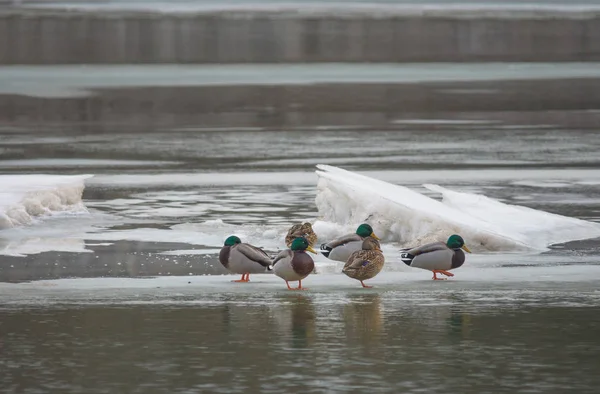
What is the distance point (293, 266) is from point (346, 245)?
1.13 m

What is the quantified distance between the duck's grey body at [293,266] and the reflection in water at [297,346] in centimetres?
15

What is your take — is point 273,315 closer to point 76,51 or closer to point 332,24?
point 76,51

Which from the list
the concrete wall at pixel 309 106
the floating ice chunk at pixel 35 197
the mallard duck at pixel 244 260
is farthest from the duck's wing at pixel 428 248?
the concrete wall at pixel 309 106

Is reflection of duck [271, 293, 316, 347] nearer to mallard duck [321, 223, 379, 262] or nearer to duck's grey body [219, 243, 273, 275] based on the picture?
duck's grey body [219, 243, 273, 275]

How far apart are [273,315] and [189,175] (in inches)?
385

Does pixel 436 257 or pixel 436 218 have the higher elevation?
pixel 436 218

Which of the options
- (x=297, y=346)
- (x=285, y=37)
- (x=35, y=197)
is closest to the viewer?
(x=297, y=346)

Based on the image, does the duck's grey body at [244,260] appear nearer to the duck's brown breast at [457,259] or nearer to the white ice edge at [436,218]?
the duck's brown breast at [457,259]

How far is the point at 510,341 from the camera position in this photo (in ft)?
26.1

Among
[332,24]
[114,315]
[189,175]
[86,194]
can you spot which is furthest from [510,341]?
[332,24]

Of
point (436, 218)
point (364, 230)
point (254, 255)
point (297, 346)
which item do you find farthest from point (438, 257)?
point (297, 346)

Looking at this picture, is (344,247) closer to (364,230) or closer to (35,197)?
(364,230)

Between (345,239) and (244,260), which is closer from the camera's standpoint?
(244,260)

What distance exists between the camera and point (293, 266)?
31.4ft
